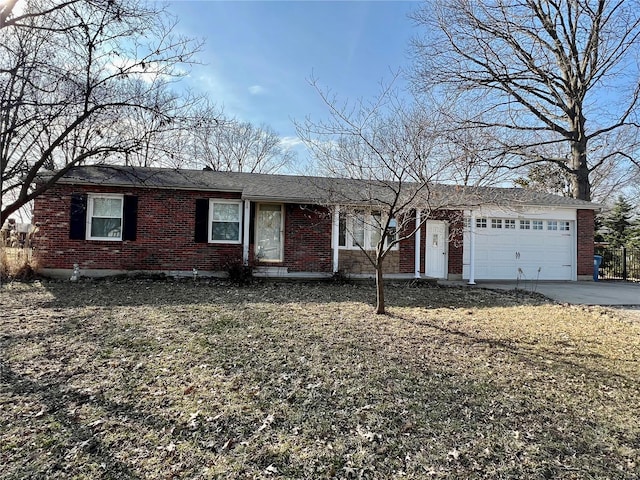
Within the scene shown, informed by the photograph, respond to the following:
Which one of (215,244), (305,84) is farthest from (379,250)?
(215,244)

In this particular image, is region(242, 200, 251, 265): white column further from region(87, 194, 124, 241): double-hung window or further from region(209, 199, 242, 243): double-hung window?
region(87, 194, 124, 241): double-hung window

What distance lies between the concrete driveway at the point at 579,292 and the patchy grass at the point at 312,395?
256cm

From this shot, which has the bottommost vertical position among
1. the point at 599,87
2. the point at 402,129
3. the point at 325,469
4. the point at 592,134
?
the point at 325,469

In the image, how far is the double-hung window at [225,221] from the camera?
11617mm

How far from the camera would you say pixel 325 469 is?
2523 mm

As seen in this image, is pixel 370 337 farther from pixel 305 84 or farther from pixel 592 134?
pixel 592 134

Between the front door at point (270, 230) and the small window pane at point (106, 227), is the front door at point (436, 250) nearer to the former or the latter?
the front door at point (270, 230)

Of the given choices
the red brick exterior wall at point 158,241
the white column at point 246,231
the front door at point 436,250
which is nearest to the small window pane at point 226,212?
the red brick exterior wall at point 158,241

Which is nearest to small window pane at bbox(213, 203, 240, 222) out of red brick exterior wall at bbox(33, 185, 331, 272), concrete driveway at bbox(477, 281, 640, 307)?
red brick exterior wall at bbox(33, 185, 331, 272)

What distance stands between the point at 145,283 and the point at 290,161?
763 inches

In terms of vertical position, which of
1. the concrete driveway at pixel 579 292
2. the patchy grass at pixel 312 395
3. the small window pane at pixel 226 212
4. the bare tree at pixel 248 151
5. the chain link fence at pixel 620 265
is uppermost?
the bare tree at pixel 248 151

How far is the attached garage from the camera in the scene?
1322 centimetres

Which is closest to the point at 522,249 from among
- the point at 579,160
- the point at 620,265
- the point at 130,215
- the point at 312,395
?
the point at 579,160

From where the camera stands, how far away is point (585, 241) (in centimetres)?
1362
